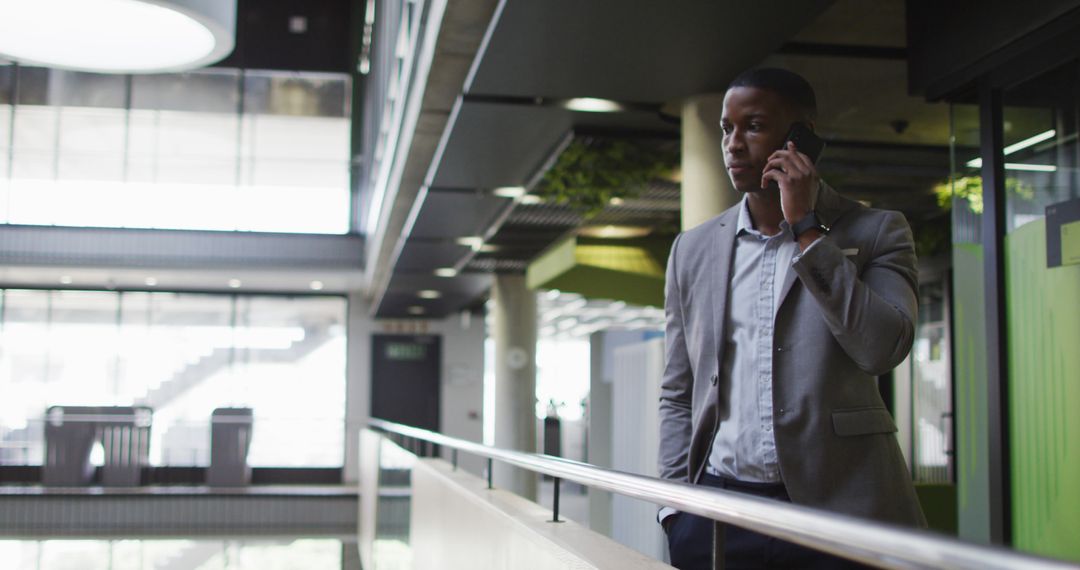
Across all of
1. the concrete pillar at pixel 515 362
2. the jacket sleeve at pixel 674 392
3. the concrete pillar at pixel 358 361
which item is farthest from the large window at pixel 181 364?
the jacket sleeve at pixel 674 392

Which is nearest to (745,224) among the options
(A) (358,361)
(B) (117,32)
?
(B) (117,32)

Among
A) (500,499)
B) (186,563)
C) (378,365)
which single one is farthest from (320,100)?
(500,499)

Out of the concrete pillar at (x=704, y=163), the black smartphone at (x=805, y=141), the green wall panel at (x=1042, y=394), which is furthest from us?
the concrete pillar at (x=704, y=163)

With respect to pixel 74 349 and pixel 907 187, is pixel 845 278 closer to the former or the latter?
pixel 907 187

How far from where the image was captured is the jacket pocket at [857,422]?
163 centimetres

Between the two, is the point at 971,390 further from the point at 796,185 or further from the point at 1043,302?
the point at 796,185

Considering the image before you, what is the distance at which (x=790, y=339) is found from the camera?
168 centimetres

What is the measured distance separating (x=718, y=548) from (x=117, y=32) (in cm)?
620

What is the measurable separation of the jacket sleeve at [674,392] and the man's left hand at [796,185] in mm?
355

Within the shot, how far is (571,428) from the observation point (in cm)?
2239

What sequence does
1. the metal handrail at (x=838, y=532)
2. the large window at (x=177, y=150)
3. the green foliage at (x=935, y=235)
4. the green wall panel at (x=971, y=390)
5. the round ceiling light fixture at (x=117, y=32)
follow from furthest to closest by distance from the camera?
the large window at (x=177, y=150), the green foliage at (x=935, y=235), the round ceiling light fixture at (x=117, y=32), the green wall panel at (x=971, y=390), the metal handrail at (x=838, y=532)

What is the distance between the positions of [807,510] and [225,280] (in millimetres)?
17877

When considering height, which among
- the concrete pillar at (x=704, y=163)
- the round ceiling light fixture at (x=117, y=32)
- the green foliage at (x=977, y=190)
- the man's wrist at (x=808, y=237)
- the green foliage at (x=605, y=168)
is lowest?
the man's wrist at (x=808, y=237)

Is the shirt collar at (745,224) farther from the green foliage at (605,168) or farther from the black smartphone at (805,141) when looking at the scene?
the green foliage at (605,168)
